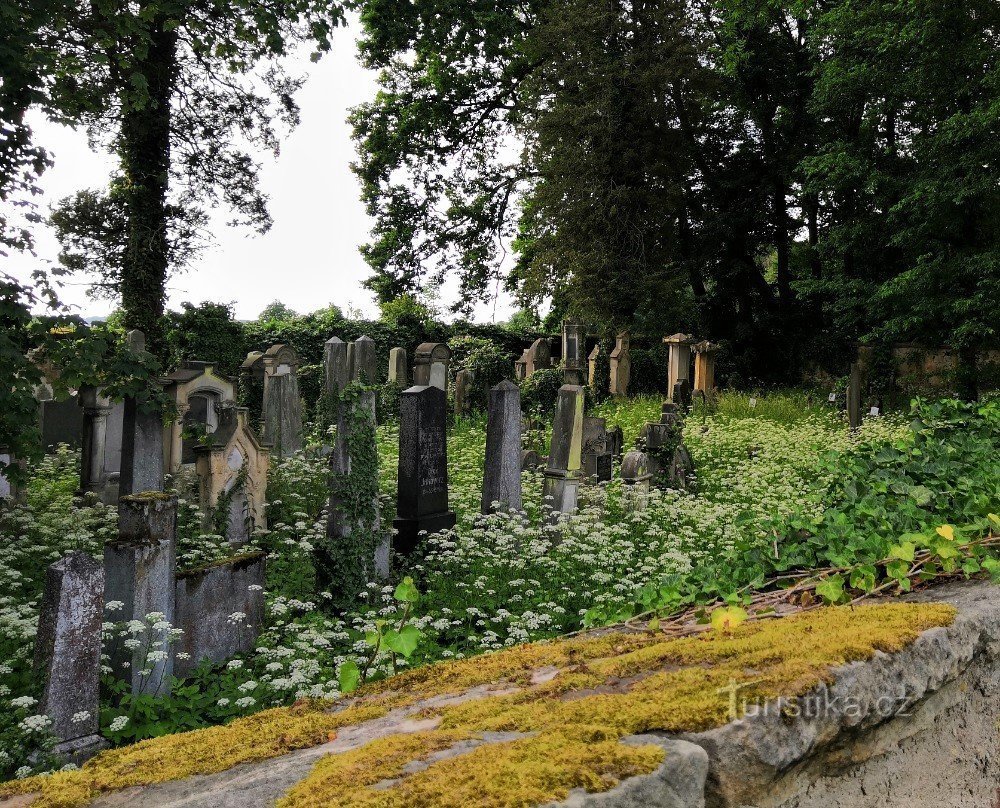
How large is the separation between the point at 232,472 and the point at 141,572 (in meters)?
2.85

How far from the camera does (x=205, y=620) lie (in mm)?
5438

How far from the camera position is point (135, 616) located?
4879 mm

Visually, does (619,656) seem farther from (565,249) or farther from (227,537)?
(565,249)

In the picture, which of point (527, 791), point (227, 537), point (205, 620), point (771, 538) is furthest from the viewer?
point (227, 537)

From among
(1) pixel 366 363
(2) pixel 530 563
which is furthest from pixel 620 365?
(2) pixel 530 563

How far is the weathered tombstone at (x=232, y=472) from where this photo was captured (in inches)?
293

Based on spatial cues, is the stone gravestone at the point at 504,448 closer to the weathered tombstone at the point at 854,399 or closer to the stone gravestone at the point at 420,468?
the stone gravestone at the point at 420,468

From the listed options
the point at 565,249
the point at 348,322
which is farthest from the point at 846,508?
the point at 348,322

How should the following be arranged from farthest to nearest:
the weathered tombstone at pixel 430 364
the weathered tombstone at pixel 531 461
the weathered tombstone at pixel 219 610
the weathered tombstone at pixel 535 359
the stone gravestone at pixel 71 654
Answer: the weathered tombstone at pixel 535 359 → the weathered tombstone at pixel 430 364 → the weathered tombstone at pixel 531 461 → the weathered tombstone at pixel 219 610 → the stone gravestone at pixel 71 654

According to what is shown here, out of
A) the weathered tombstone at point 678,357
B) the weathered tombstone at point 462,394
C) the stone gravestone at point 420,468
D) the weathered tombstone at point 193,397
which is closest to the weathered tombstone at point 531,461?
the stone gravestone at point 420,468

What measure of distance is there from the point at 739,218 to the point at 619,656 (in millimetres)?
25136

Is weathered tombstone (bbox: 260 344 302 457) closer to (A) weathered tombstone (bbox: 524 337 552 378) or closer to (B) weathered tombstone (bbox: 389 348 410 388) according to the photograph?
(B) weathered tombstone (bbox: 389 348 410 388)

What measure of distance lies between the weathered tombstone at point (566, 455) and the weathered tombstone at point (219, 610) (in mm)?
3694

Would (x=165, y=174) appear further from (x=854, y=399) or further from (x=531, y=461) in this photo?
(x=854, y=399)
